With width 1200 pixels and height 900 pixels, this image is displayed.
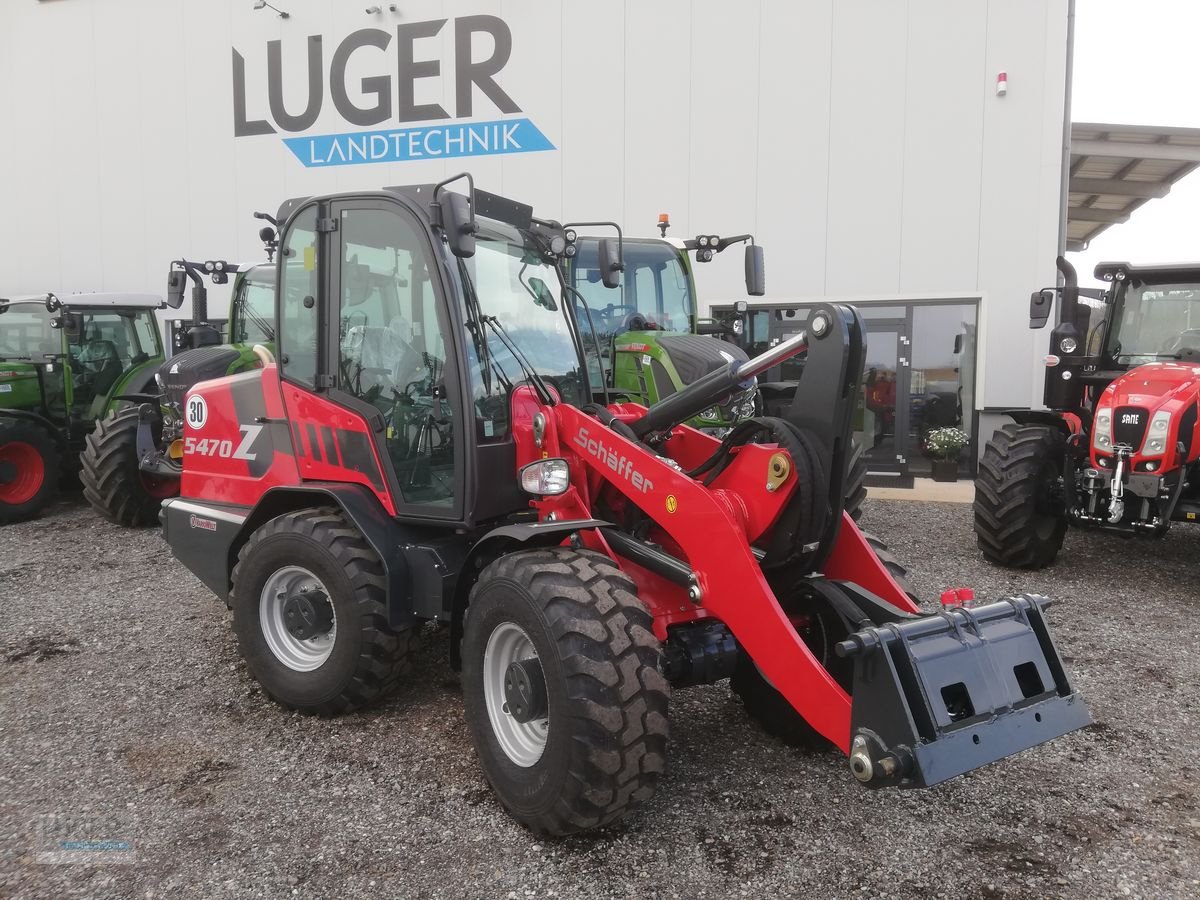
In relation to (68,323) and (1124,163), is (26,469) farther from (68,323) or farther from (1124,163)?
(1124,163)

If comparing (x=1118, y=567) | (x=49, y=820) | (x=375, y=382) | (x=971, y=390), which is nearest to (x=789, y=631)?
(x=375, y=382)

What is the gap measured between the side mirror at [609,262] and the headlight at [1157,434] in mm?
4051

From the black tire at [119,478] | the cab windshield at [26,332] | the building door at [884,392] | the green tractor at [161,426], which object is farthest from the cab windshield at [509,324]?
the cab windshield at [26,332]

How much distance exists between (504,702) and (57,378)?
820 cm

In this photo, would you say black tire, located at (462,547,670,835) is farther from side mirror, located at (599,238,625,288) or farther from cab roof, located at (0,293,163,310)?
cab roof, located at (0,293,163,310)

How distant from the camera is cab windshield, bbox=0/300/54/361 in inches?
350

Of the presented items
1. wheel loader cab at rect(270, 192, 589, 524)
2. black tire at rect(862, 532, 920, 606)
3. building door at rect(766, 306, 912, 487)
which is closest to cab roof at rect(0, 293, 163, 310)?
wheel loader cab at rect(270, 192, 589, 524)

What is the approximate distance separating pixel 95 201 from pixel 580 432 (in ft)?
42.2

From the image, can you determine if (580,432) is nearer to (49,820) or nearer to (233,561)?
(233,561)

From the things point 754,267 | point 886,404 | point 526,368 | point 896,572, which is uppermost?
point 754,267

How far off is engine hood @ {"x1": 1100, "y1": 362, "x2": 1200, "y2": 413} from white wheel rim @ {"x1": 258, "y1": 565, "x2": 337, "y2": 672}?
5.56m

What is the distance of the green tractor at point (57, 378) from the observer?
842 centimetres

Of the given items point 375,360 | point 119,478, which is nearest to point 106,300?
point 119,478

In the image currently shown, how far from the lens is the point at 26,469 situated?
8.55m
